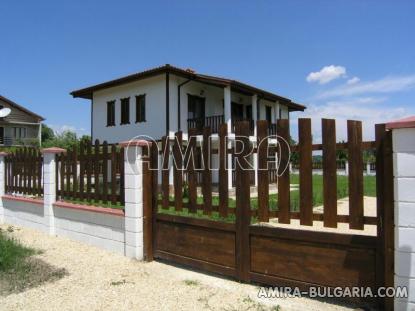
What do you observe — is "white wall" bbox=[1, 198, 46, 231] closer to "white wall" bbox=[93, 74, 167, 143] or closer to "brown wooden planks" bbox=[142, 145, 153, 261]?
"brown wooden planks" bbox=[142, 145, 153, 261]

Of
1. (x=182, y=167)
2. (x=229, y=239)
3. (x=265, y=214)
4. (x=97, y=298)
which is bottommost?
(x=97, y=298)

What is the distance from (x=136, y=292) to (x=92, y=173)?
9.84 ft

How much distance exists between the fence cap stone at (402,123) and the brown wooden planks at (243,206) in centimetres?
161

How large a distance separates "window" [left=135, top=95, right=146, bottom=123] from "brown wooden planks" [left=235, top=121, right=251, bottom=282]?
14.7 metres

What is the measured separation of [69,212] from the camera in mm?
6891

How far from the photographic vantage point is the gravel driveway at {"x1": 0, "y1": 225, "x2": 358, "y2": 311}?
3752mm

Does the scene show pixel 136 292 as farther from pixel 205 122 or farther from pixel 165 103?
pixel 205 122

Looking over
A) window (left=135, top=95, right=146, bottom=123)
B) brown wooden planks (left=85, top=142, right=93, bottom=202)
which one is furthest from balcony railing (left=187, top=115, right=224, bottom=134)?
brown wooden planks (left=85, top=142, right=93, bottom=202)

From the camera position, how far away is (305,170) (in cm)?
383

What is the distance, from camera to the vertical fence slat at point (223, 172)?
4.50 metres

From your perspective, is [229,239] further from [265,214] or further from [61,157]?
[61,157]

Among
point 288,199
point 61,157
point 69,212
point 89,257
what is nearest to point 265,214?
point 288,199

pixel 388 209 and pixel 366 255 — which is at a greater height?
pixel 388 209

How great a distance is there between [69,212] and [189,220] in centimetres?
322
